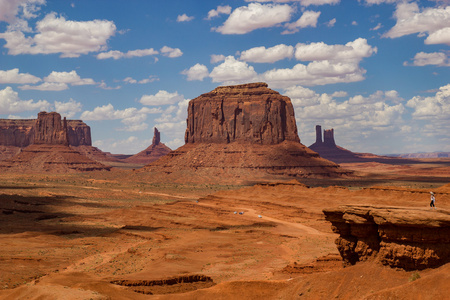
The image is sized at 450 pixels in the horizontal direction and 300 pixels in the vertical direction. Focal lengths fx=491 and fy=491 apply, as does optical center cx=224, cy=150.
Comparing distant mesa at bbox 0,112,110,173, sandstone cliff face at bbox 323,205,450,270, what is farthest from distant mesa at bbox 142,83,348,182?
sandstone cliff face at bbox 323,205,450,270

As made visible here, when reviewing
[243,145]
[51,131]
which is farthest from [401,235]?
[51,131]

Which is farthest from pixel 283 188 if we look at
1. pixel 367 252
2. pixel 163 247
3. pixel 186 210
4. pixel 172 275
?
pixel 367 252

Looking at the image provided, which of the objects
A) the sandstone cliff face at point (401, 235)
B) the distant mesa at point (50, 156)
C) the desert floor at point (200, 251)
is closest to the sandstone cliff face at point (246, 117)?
the distant mesa at point (50, 156)

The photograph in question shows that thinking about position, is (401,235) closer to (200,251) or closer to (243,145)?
(200,251)

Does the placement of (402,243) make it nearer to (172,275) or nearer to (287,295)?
(287,295)

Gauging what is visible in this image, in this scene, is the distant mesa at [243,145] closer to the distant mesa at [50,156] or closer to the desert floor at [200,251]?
the distant mesa at [50,156]

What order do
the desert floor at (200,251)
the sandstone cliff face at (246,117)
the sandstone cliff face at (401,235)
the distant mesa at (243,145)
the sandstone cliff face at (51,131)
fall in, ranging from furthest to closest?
the sandstone cliff face at (51,131) → the sandstone cliff face at (246,117) → the distant mesa at (243,145) → the desert floor at (200,251) → the sandstone cliff face at (401,235)
